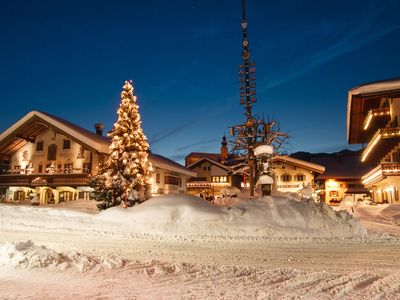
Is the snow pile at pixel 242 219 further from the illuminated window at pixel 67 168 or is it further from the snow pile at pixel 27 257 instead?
the illuminated window at pixel 67 168

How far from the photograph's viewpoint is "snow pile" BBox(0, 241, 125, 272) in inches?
297

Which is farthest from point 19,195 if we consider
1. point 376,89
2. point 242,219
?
point 376,89

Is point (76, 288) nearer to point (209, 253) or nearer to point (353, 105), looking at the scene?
point (209, 253)

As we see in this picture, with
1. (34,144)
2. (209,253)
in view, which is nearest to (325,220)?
(209,253)

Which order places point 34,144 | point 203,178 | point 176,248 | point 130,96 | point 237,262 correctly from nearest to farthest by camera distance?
point 237,262 < point 176,248 < point 130,96 < point 34,144 < point 203,178

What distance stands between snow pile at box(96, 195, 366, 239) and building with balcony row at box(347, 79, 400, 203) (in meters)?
13.5

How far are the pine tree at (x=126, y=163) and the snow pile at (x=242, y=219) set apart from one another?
7149 mm

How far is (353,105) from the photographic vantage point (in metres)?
30.4

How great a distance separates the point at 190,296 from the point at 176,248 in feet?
15.5

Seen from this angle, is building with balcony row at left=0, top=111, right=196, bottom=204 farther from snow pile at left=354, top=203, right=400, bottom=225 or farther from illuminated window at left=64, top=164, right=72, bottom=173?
snow pile at left=354, top=203, right=400, bottom=225

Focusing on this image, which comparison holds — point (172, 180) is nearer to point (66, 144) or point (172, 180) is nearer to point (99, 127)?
point (99, 127)

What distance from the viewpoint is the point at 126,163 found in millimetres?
23688

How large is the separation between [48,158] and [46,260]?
101 feet

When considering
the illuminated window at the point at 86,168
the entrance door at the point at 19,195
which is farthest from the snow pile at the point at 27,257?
the entrance door at the point at 19,195
